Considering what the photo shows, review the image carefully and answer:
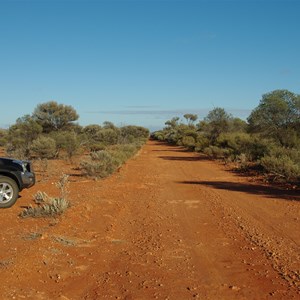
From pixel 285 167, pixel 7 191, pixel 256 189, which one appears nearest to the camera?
pixel 7 191

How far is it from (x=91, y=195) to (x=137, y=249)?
6.14m

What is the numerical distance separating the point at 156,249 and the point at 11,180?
5.38 meters

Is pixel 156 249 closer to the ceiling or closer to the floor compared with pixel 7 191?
closer to the floor

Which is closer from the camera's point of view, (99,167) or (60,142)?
(99,167)

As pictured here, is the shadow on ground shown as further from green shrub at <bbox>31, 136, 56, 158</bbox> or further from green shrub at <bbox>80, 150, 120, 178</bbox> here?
green shrub at <bbox>31, 136, 56, 158</bbox>

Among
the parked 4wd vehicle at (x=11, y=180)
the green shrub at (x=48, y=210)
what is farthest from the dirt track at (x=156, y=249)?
the parked 4wd vehicle at (x=11, y=180)

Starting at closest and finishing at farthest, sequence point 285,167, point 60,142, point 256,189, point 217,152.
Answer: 1. point 256,189
2. point 285,167
3. point 60,142
4. point 217,152

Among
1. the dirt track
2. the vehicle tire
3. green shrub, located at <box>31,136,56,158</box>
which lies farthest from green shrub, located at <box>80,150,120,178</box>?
green shrub, located at <box>31,136,56,158</box>

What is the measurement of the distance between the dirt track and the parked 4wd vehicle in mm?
374

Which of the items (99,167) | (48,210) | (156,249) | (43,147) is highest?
(43,147)

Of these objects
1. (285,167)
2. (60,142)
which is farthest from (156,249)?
(60,142)

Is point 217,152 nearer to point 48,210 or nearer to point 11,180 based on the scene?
point 11,180

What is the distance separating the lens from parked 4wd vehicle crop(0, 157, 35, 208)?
10.5 metres

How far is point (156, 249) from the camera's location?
6992mm
